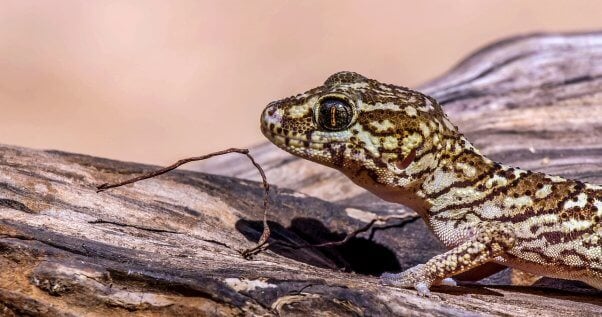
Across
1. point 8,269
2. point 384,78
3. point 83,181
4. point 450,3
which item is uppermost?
point 450,3

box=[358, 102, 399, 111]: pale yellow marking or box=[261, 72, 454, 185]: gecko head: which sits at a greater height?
box=[358, 102, 399, 111]: pale yellow marking

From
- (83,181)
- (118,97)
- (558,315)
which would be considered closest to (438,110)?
(558,315)

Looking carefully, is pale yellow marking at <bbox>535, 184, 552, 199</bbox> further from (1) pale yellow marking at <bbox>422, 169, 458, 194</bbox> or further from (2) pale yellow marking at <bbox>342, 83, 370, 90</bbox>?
(2) pale yellow marking at <bbox>342, 83, 370, 90</bbox>

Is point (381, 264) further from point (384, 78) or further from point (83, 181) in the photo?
point (384, 78)

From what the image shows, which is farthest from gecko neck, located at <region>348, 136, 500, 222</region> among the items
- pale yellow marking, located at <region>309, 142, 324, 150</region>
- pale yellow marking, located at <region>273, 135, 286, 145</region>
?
pale yellow marking, located at <region>273, 135, 286, 145</region>

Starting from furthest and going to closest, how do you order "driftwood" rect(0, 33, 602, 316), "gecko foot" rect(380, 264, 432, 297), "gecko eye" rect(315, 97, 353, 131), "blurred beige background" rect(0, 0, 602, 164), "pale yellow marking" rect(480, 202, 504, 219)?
1. "blurred beige background" rect(0, 0, 602, 164)
2. "pale yellow marking" rect(480, 202, 504, 219)
3. "gecko eye" rect(315, 97, 353, 131)
4. "gecko foot" rect(380, 264, 432, 297)
5. "driftwood" rect(0, 33, 602, 316)

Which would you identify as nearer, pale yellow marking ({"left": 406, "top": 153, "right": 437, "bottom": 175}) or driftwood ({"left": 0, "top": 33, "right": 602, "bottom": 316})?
driftwood ({"left": 0, "top": 33, "right": 602, "bottom": 316})

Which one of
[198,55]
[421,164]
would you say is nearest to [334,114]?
[421,164]

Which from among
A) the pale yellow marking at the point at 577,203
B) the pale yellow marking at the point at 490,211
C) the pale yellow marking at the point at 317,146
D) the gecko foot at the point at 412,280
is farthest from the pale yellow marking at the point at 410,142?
the pale yellow marking at the point at 577,203
